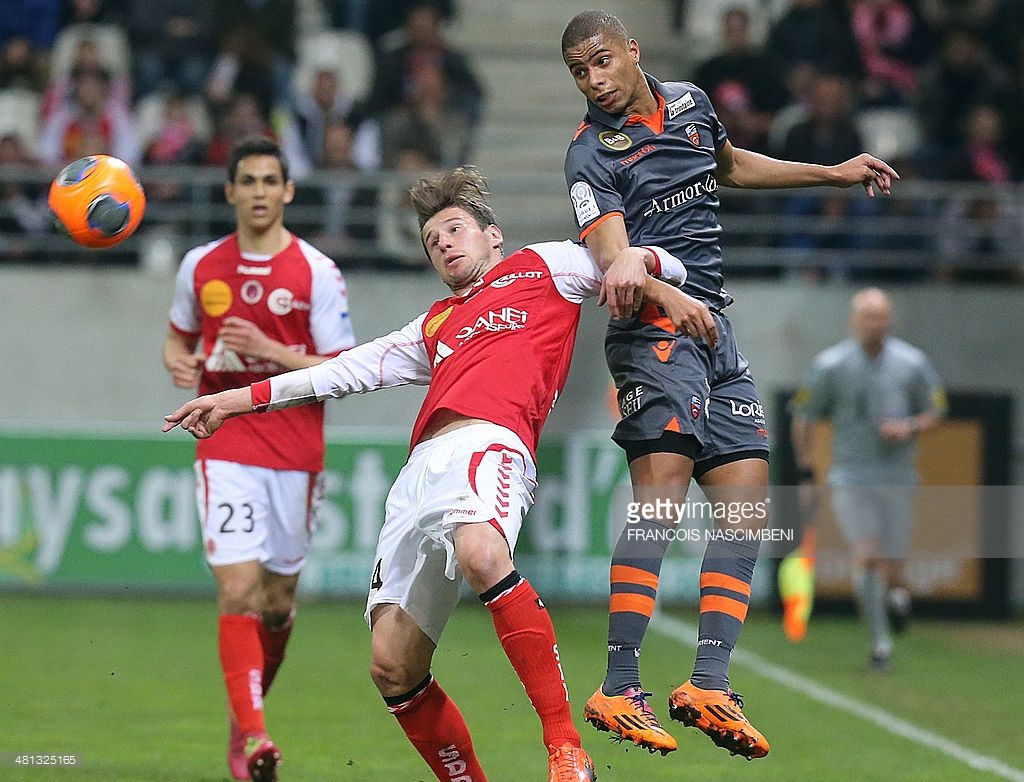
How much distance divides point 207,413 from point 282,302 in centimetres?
205

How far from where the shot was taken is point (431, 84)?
15828 mm

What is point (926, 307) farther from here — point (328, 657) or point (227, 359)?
point (227, 359)

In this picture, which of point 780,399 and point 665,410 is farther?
point 780,399

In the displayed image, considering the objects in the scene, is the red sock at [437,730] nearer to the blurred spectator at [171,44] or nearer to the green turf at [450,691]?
the green turf at [450,691]

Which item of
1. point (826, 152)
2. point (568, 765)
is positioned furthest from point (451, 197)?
point (826, 152)

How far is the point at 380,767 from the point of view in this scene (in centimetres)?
755

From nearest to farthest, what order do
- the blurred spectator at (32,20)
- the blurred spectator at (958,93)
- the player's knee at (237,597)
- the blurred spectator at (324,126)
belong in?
the player's knee at (237,597) → the blurred spectator at (324,126) → the blurred spectator at (958,93) → the blurred spectator at (32,20)

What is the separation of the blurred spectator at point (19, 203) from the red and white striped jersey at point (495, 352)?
9.83m

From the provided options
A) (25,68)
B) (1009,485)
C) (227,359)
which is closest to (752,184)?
(227,359)

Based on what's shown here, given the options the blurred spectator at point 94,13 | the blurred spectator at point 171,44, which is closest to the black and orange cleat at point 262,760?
the blurred spectator at point 171,44

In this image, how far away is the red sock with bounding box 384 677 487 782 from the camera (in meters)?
5.94

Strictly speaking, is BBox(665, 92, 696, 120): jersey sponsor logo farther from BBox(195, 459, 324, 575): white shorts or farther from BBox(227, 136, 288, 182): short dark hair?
BBox(195, 459, 324, 575): white shorts

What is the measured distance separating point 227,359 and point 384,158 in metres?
8.25

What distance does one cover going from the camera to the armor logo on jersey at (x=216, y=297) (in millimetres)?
7680
